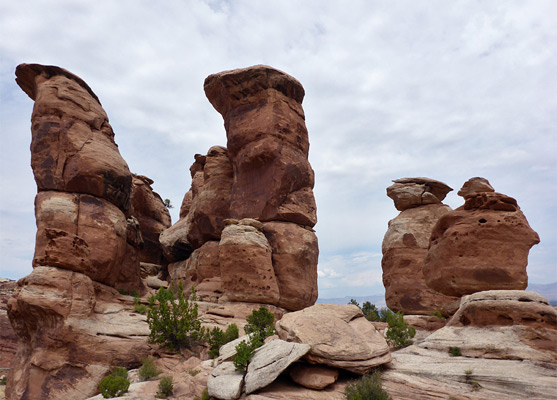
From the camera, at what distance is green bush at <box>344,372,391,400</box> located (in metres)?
9.66

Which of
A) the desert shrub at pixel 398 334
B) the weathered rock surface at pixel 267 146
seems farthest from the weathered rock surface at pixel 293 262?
the desert shrub at pixel 398 334

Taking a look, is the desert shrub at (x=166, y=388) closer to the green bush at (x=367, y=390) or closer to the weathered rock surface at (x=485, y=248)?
the green bush at (x=367, y=390)

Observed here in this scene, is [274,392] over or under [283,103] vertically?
under

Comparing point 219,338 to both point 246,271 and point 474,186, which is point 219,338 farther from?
point 474,186

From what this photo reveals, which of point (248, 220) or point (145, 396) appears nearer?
point (145, 396)

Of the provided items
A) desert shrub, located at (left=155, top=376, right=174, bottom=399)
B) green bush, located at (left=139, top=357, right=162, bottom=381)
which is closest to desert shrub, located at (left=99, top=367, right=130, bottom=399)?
desert shrub, located at (left=155, top=376, right=174, bottom=399)

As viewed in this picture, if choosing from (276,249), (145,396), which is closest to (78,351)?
(145,396)

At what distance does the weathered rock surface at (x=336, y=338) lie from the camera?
36.3 feet

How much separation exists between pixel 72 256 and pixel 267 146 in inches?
587

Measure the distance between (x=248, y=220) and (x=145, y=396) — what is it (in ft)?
47.8

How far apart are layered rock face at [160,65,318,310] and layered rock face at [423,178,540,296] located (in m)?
11.9

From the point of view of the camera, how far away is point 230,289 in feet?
79.8

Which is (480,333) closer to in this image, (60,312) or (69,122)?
(60,312)

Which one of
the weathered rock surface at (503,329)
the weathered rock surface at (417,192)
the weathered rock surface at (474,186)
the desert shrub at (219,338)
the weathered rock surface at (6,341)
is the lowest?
the weathered rock surface at (6,341)
